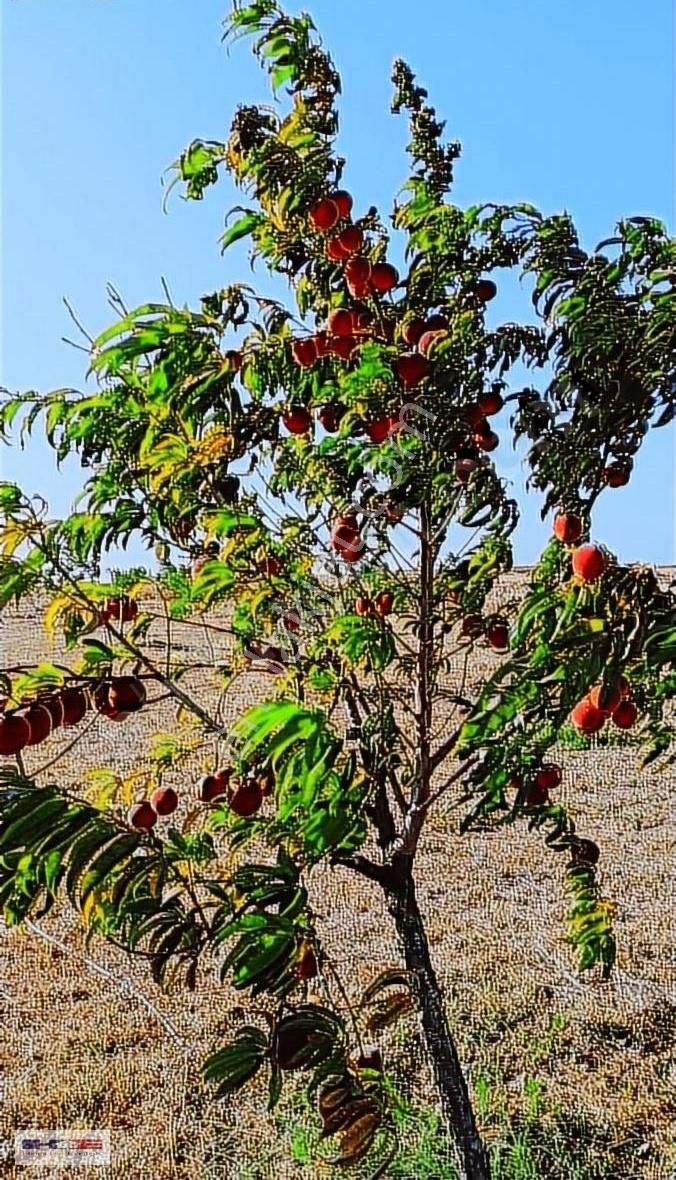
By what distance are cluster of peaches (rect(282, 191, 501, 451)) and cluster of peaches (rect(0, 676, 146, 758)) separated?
1.53 ft

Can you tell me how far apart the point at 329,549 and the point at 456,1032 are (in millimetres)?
1178

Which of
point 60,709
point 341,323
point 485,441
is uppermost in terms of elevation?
point 341,323

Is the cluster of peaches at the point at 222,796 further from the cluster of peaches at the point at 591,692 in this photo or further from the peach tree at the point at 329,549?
the cluster of peaches at the point at 591,692

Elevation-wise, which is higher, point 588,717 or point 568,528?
point 568,528

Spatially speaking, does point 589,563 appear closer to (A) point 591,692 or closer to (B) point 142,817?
(A) point 591,692

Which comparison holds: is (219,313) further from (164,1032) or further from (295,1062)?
(164,1032)

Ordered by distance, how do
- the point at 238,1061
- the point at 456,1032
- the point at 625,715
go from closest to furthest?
the point at 238,1061, the point at 625,715, the point at 456,1032

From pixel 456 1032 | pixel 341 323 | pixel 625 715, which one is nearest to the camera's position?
pixel 625 715

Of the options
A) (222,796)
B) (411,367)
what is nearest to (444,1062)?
(222,796)

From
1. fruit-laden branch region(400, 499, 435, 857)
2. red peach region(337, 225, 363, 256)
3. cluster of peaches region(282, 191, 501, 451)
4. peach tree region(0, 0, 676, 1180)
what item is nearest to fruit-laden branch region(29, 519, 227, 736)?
peach tree region(0, 0, 676, 1180)

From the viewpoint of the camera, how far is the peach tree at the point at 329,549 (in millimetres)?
989

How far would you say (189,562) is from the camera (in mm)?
1562

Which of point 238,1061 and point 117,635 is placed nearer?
point 238,1061

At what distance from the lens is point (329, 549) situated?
1632 mm
